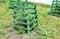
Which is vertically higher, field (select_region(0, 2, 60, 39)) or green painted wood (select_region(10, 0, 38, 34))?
green painted wood (select_region(10, 0, 38, 34))

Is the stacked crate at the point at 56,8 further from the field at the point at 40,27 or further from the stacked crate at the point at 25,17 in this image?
the stacked crate at the point at 25,17

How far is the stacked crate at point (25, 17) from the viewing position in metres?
6.11

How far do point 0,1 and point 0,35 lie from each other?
169 inches

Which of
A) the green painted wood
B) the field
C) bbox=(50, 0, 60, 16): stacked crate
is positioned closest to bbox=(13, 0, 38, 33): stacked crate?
the green painted wood

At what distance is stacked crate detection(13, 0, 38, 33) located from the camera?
611cm

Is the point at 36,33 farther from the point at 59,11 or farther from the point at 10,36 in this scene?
the point at 59,11

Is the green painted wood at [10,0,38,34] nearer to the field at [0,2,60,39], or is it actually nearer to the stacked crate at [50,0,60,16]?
the field at [0,2,60,39]

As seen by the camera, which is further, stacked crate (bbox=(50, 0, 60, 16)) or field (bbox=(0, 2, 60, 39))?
stacked crate (bbox=(50, 0, 60, 16))

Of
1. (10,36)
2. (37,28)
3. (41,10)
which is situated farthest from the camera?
(41,10)

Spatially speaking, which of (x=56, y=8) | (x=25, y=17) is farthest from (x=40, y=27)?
(x=56, y=8)

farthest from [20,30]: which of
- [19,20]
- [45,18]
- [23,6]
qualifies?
[45,18]

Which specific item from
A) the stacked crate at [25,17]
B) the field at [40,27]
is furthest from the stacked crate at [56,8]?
the stacked crate at [25,17]

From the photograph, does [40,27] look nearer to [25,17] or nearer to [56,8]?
[25,17]

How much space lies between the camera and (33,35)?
6.09 metres
